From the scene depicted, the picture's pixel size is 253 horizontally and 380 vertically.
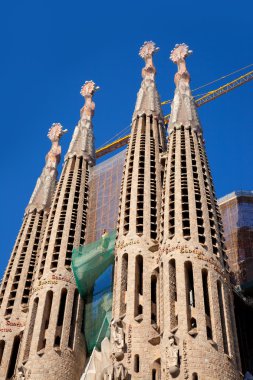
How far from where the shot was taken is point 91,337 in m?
33.8

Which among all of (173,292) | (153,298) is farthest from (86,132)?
(173,292)

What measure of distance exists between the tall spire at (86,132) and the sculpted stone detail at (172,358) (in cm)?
2197

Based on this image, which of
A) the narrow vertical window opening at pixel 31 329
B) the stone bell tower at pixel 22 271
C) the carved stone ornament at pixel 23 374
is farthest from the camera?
the stone bell tower at pixel 22 271

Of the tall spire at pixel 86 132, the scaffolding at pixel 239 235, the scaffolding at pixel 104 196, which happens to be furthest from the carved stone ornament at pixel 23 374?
the tall spire at pixel 86 132

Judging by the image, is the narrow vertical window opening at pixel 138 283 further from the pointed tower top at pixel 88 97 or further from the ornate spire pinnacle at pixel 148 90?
the pointed tower top at pixel 88 97

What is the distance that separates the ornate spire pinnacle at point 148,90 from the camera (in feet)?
148

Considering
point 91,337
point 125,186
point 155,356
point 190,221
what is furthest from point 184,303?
point 125,186

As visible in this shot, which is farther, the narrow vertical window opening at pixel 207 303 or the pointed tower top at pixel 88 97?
the pointed tower top at pixel 88 97

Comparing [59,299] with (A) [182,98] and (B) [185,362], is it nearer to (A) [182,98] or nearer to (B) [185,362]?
(B) [185,362]

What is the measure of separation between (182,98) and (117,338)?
1964cm

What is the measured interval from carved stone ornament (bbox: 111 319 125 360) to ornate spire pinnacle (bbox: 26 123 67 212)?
667 inches

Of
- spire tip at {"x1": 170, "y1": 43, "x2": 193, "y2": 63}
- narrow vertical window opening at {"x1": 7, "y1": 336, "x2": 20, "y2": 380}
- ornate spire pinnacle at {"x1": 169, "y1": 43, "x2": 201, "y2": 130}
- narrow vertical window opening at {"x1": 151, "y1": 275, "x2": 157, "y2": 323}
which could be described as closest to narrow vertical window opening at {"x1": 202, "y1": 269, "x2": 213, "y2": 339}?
narrow vertical window opening at {"x1": 151, "y1": 275, "x2": 157, "y2": 323}

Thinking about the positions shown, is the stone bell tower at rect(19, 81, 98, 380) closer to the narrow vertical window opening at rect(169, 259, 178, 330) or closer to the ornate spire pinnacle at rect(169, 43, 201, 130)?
the narrow vertical window opening at rect(169, 259, 178, 330)

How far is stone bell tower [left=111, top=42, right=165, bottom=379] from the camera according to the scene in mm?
28203
